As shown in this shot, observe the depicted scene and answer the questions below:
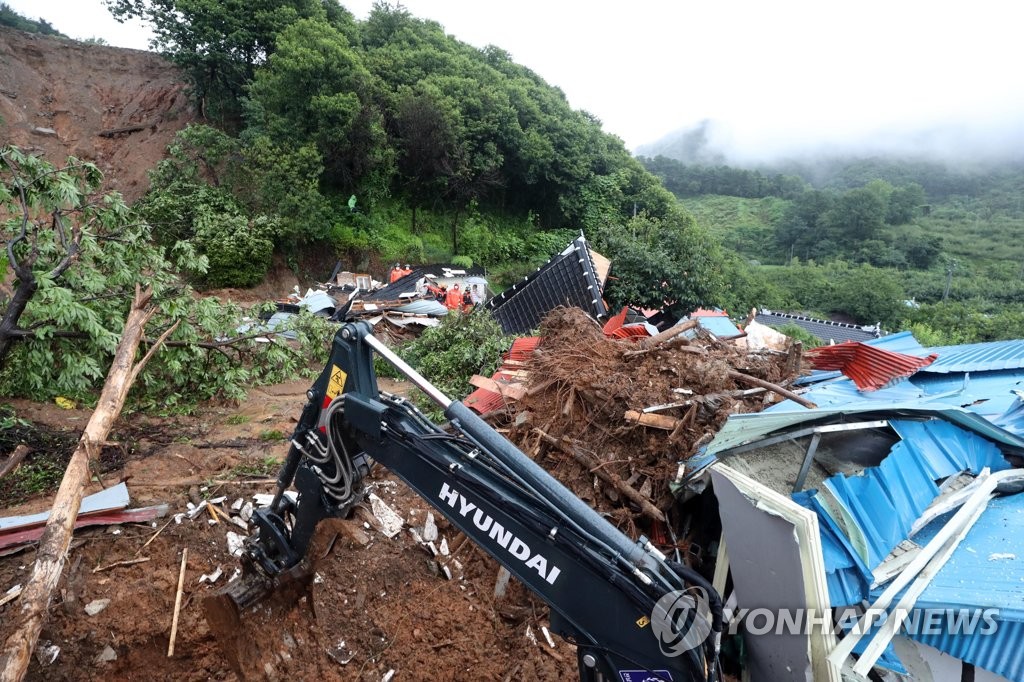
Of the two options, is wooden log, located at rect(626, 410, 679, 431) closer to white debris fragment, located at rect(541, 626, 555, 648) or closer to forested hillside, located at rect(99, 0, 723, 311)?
white debris fragment, located at rect(541, 626, 555, 648)

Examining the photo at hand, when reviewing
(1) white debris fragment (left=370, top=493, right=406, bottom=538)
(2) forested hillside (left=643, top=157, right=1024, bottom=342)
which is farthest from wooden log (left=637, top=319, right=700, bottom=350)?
(2) forested hillside (left=643, top=157, right=1024, bottom=342)

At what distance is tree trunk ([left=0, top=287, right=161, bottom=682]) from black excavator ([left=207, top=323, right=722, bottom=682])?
1.45m

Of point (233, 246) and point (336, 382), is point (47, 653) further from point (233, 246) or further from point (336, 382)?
point (233, 246)

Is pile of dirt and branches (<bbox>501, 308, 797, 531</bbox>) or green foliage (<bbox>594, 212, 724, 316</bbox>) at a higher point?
green foliage (<bbox>594, 212, 724, 316</bbox>)

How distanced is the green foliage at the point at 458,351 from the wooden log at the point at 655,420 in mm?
4388

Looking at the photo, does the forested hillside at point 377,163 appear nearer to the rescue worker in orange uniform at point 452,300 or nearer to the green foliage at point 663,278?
the green foliage at point 663,278

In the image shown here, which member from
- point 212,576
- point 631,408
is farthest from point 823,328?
point 212,576

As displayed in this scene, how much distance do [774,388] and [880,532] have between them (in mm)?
2243

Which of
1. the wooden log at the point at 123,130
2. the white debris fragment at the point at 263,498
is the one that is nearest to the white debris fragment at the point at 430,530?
the white debris fragment at the point at 263,498

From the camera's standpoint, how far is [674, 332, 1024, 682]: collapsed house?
322cm

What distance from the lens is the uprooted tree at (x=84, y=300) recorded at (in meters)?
5.22

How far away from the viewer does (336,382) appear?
326cm

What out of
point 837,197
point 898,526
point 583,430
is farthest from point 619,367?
point 837,197

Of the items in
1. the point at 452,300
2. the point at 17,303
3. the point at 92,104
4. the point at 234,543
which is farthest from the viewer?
the point at 92,104
